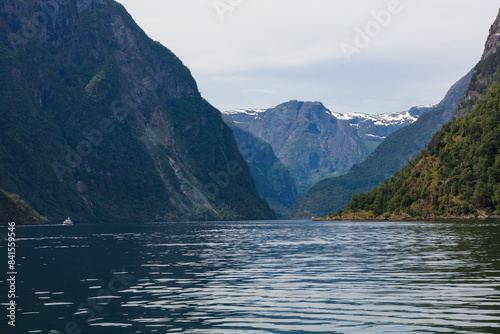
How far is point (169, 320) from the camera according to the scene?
3362cm

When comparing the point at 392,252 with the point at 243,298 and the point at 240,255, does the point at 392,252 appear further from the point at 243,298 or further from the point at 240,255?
the point at 243,298

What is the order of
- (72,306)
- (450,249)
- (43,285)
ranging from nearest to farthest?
(72,306) → (43,285) → (450,249)

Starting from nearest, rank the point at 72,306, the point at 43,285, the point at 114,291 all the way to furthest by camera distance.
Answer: the point at 72,306, the point at 114,291, the point at 43,285

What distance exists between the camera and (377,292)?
41.8m

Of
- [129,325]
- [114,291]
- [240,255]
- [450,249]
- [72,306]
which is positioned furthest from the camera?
[240,255]

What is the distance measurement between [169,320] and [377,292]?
54.0ft

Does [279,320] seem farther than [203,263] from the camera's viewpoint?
No

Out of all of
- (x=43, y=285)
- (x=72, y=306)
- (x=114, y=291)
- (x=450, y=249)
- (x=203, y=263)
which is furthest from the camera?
(x=450, y=249)

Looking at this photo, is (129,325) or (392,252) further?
(392,252)

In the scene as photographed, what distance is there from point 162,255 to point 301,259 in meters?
22.7

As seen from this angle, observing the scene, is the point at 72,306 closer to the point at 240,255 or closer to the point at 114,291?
the point at 114,291

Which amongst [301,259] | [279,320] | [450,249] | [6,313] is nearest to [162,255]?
[301,259]

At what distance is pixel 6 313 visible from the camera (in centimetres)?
3669

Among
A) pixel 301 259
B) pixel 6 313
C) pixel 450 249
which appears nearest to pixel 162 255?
pixel 301 259
